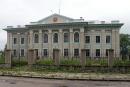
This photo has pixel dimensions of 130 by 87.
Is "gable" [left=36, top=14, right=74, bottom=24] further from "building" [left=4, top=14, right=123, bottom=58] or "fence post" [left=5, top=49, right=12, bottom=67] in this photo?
"fence post" [left=5, top=49, right=12, bottom=67]

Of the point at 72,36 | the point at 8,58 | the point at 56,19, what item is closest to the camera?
the point at 8,58

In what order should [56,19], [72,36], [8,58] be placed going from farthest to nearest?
1. [56,19]
2. [72,36]
3. [8,58]

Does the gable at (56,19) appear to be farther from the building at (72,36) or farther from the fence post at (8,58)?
the fence post at (8,58)

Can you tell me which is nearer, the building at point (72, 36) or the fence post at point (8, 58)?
the fence post at point (8, 58)

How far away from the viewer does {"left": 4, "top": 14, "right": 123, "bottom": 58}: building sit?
56.8m

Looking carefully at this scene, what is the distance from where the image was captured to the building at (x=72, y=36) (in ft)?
186

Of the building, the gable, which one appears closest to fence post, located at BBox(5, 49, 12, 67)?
the building

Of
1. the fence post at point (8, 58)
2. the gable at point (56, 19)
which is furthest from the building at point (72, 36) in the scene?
the fence post at point (8, 58)

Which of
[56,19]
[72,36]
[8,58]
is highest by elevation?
[56,19]

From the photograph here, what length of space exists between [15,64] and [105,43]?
1125 inches

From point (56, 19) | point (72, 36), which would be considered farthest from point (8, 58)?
point (56, 19)

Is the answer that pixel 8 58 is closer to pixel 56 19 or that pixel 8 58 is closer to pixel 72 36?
pixel 72 36

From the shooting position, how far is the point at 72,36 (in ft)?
189

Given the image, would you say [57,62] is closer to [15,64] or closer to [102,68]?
[102,68]
